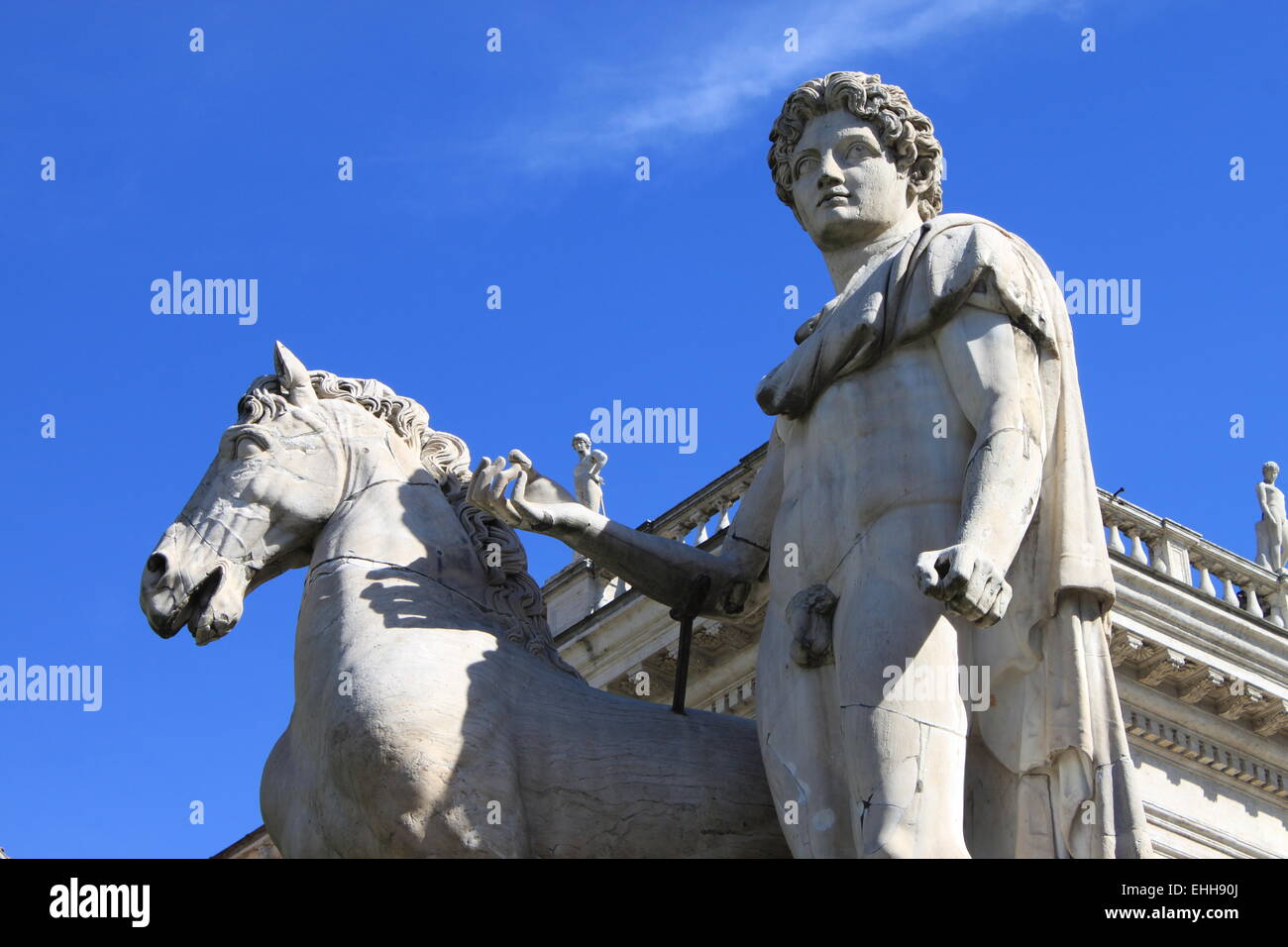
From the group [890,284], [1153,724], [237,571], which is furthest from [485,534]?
[1153,724]

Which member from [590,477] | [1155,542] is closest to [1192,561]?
[1155,542]

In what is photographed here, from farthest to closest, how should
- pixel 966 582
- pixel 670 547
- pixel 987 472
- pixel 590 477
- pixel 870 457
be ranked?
pixel 590 477 < pixel 670 547 < pixel 870 457 < pixel 987 472 < pixel 966 582

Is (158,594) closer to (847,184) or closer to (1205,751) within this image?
(847,184)

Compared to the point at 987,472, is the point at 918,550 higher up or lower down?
lower down

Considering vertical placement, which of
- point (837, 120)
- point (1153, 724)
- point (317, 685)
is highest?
point (1153, 724)

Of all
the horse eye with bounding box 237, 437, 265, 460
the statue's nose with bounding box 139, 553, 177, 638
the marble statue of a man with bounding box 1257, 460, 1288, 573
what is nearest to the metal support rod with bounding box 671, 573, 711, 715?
the horse eye with bounding box 237, 437, 265, 460

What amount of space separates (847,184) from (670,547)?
154 centimetres

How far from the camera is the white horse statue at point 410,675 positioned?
415 inches

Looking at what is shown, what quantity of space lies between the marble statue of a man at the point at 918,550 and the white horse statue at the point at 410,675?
1.17ft

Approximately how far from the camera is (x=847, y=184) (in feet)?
37.7
